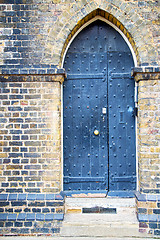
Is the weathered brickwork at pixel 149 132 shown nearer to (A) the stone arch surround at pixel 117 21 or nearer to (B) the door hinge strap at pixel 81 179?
(A) the stone arch surround at pixel 117 21

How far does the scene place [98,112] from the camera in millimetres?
3955

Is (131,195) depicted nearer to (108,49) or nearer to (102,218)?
(102,218)

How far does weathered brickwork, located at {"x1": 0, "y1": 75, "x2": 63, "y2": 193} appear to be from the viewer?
145 inches

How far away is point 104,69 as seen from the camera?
13.0ft

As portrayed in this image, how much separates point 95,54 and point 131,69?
0.76 m

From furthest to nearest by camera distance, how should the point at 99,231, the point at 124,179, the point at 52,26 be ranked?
the point at 124,179 < the point at 52,26 < the point at 99,231

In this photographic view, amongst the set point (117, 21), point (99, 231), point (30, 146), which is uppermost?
point (117, 21)

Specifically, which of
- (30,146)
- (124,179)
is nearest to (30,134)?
(30,146)

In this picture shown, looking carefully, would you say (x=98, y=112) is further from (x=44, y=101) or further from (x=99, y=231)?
(x=99, y=231)

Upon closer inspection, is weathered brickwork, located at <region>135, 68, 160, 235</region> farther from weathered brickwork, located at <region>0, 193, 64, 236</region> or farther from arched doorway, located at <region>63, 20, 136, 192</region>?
weathered brickwork, located at <region>0, 193, 64, 236</region>

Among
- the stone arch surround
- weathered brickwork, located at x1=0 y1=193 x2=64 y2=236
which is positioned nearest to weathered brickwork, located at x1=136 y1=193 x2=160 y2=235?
weathered brickwork, located at x1=0 y1=193 x2=64 y2=236

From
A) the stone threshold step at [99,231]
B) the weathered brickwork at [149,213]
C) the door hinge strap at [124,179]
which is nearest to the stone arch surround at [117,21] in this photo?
the door hinge strap at [124,179]

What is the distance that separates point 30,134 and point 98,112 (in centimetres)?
136

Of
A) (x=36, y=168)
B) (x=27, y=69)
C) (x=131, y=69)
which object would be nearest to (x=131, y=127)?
(x=131, y=69)
